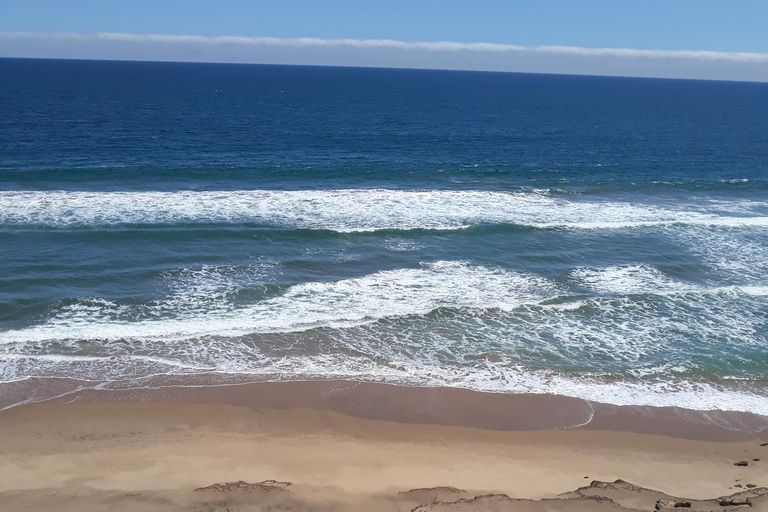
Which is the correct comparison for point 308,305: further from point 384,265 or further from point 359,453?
point 359,453

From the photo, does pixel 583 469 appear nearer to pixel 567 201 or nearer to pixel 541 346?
pixel 541 346

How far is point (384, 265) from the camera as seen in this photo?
91.4 feet

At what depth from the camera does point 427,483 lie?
47.9 feet

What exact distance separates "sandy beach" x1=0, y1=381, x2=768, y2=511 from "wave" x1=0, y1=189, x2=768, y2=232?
15.8 metres

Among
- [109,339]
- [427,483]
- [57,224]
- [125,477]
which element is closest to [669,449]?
[427,483]

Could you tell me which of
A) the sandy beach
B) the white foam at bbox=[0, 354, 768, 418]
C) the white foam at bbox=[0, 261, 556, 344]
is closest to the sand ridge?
the sandy beach

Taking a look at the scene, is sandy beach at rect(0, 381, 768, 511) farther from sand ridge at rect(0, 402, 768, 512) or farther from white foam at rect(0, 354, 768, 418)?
white foam at rect(0, 354, 768, 418)

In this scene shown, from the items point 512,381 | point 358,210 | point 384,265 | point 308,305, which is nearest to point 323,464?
point 512,381

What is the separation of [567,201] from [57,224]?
30157 millimetres

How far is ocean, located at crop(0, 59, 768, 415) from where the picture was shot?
19859mm

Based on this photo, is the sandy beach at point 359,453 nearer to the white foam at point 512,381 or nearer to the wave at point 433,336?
the white foam at point 512,381

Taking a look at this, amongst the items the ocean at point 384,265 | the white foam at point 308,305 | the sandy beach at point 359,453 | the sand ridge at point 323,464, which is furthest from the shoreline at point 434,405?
the white foam at point 308,305

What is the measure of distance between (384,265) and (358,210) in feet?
28.2

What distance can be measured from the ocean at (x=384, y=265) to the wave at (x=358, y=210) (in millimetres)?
206
